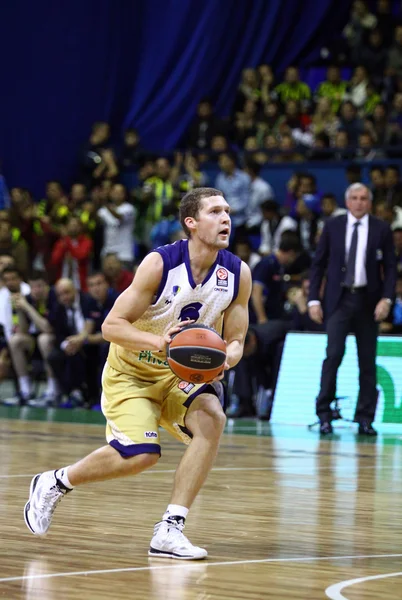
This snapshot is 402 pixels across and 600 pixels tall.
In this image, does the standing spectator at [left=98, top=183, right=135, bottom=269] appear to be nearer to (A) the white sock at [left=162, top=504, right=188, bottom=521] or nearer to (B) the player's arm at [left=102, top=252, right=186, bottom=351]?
(B) the player's arm at [left=102, top=252, right=186, bottom=351]

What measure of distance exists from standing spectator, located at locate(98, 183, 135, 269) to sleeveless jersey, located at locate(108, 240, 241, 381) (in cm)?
1149

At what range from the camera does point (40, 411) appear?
544 inches

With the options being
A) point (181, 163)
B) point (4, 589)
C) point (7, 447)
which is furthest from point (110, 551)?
point (181, 163)

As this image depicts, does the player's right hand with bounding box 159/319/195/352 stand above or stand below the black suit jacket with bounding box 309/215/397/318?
above

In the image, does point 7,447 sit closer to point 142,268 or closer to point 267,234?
point 142,268

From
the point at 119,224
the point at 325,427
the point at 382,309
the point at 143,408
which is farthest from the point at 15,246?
the point at 143,408

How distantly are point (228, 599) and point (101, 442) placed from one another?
6.12 metres

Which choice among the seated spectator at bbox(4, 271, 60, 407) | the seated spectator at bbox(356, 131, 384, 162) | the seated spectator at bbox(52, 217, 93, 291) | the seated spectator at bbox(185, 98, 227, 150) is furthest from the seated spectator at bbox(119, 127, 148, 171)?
the seated spectator at bbox(4, 271, 60, 407)

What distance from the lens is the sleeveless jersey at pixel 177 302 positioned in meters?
5.44

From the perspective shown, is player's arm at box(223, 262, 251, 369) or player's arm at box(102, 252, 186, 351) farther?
player's arm at box(223, 262, 251, 369)

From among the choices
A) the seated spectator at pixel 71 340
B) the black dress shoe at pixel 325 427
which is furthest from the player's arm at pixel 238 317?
the seated spectator at pixel 71 340

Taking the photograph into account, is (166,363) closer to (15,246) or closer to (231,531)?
(231,531)

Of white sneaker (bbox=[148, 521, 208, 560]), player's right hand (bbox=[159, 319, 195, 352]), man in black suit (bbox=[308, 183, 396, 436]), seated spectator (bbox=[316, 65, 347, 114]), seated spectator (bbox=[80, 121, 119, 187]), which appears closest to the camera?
white sneaker (bbox=[148, 521, 208, 560])

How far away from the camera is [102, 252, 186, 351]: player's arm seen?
17.4 feet
